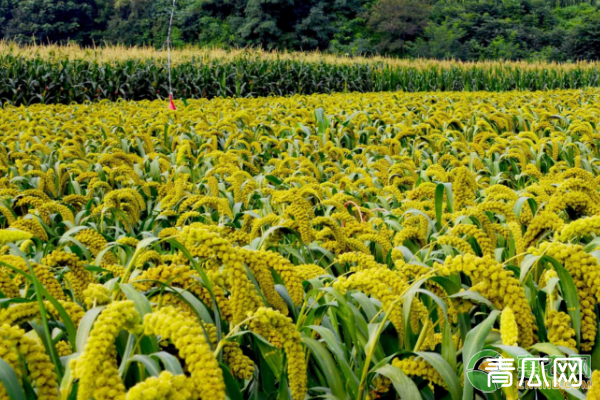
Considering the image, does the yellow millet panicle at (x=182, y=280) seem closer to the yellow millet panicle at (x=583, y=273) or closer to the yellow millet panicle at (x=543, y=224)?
the yellow millet panicle at (x=583, y=273)

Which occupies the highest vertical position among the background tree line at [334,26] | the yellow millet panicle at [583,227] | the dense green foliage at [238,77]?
the background tree line at [334,26]

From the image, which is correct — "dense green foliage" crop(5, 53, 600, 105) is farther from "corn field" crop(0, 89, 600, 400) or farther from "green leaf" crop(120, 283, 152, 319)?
"green leaf" crop(120, 283, 152, 319)

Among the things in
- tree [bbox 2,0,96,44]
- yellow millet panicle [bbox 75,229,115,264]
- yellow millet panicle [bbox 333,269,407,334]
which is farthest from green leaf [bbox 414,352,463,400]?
tree [bbox 2,0,96,44]

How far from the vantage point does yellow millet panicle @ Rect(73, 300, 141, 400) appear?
0.93 m

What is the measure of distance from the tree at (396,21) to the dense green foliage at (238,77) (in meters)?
22.3

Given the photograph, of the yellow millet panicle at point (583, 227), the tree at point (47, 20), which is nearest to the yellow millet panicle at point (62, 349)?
the yellow millet panicle at point (583, 227)

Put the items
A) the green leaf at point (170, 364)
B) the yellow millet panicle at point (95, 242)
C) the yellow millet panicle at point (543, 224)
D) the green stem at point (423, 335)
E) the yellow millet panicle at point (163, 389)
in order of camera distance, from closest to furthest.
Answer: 1. the yellow millet panicle at point (163, 389)
2. the green leaf at point (170, 364)
3. the green stem at point (423, 335)
4. the yellow millet panicle at point (543, 224)
5. the yellow millet panicle at point (95, 242)

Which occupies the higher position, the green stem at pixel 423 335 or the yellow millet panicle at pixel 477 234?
the yellow millet panicle at pixel 477 234

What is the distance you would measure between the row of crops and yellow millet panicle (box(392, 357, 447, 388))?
55.0 ft

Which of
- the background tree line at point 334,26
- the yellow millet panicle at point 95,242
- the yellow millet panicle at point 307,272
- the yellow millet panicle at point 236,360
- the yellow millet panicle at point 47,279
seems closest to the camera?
the yellow millet panicle at point 236,360

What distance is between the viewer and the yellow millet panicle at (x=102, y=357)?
928 mm

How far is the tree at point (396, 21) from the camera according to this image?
48.8 m

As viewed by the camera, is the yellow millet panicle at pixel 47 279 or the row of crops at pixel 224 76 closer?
the yellow millet panicle at pixel 47 279

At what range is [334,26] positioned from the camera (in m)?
47.9
